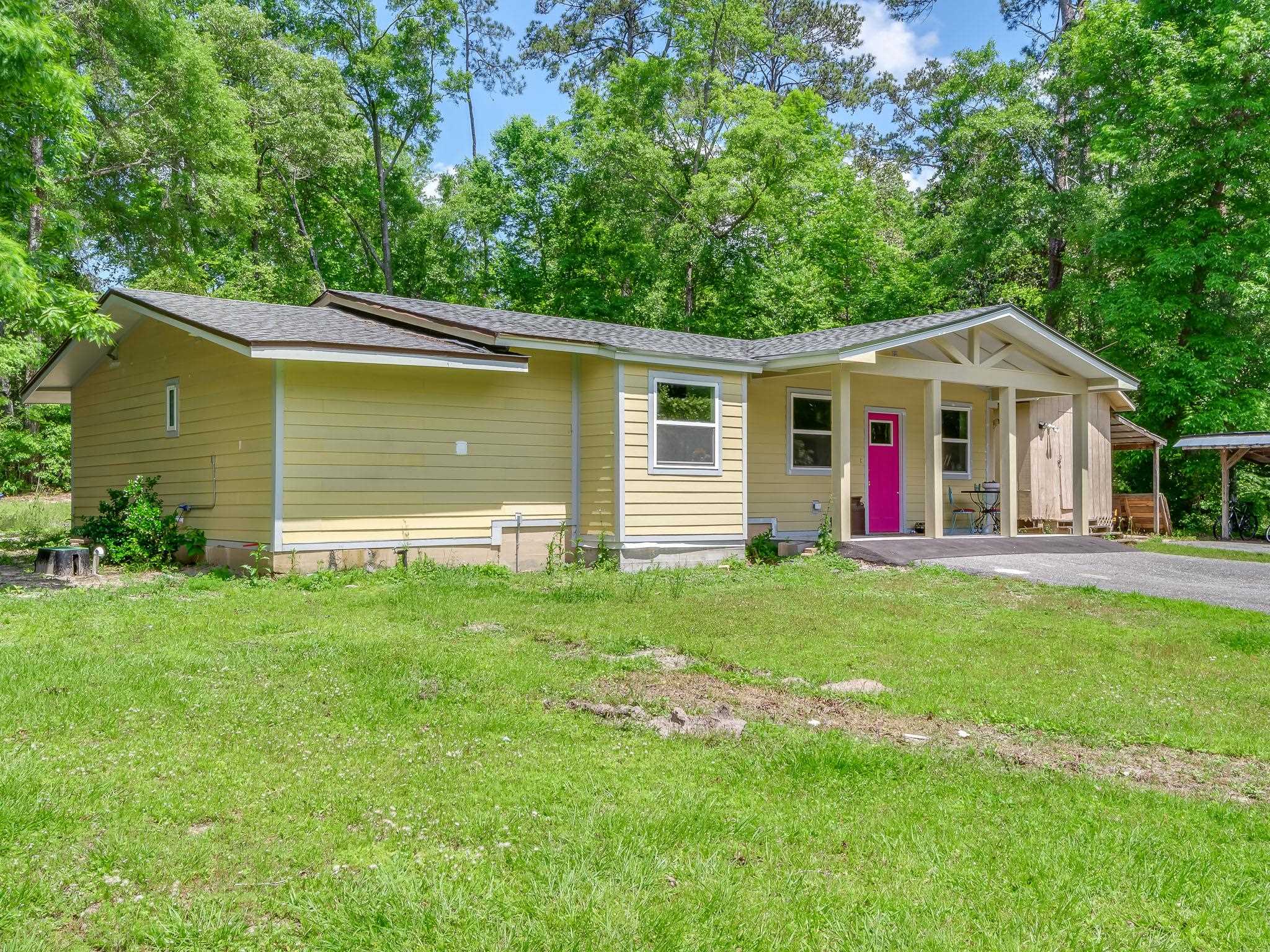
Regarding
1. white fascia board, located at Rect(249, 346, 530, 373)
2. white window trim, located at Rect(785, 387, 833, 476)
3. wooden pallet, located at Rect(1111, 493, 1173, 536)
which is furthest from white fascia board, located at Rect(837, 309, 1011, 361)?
wooden pallet, located at Rect(1111, 493, 1173, 536)

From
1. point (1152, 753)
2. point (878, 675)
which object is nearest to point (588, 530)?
point (878, 675)

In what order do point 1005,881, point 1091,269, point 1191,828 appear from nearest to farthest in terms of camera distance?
point 1005,881 < point 1191,828 < point 1091,269

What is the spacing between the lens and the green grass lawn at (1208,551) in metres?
13.6

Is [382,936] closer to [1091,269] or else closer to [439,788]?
[439,788]

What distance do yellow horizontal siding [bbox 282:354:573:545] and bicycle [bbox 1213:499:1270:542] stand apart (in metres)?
14.8

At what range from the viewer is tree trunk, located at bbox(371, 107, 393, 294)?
1102 inches

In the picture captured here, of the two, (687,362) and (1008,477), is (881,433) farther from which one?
(687,362)

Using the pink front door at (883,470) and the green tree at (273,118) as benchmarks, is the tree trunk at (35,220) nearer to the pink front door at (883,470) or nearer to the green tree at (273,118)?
the green tree at (273,118)

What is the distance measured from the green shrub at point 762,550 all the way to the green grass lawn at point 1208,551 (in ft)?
21.1

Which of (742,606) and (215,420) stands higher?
(215,420)

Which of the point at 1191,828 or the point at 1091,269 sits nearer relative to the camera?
the point at 1191,828

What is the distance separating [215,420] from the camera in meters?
11.4

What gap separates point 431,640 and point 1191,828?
16.7ft

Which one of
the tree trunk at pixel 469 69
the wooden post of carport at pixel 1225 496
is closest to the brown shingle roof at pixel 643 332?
the wooden post of carport at pixel 1225 496
